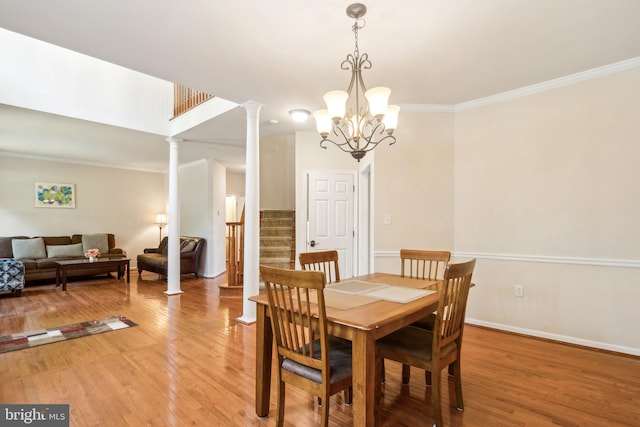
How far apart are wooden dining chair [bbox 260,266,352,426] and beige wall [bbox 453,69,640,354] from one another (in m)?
2.59

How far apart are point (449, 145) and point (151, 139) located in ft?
16.3

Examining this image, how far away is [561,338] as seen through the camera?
10.5 feet

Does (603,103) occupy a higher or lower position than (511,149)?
higher

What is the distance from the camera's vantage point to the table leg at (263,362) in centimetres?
197

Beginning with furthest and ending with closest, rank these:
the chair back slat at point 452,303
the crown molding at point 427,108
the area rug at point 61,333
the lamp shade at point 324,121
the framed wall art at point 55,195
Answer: the framed wall art at point 55,195
the crown molding at point 427,108
the area rug at point 61,333
the lamp shade at point 324,121
the chair back slat at point 452,303

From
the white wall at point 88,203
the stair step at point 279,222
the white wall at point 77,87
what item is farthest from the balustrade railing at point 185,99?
the white wall at point 88,203

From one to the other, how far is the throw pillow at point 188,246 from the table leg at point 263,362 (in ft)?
17.9

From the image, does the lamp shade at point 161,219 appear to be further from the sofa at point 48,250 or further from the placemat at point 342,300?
the placemat at point 342,300

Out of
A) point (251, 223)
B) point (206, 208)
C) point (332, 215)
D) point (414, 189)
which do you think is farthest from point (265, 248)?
point (414, 189)

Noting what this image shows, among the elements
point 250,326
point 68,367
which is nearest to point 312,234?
point 250,326

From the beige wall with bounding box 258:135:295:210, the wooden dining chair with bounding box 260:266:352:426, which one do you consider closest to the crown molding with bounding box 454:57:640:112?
the wooden dining chair with bounding box 260:266:352:426

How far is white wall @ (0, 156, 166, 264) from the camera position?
6.55 m

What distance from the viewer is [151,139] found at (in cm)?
569

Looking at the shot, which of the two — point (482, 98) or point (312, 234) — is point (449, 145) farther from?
point (312, 234)
